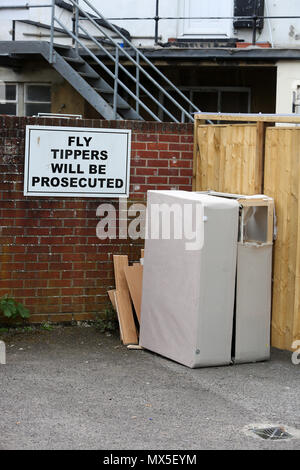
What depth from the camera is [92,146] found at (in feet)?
29.2

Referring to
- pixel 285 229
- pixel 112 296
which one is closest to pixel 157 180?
pixel 112 296

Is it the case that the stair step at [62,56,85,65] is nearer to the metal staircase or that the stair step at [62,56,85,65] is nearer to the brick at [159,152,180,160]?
the metal staircase

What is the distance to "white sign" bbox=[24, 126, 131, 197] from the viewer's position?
344 inches

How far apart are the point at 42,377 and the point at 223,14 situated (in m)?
10.6

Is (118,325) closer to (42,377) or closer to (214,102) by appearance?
(42,377)

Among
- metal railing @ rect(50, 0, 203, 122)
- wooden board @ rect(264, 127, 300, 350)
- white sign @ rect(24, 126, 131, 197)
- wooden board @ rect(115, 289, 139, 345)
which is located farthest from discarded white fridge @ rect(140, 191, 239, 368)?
metal railing @ rect(50, 0, 203, 122)

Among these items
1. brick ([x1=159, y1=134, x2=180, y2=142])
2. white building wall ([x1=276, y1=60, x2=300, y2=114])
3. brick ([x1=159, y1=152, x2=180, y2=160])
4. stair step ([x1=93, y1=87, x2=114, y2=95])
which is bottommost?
brick ([x1=159, y1=152, x2=180, y2=160])

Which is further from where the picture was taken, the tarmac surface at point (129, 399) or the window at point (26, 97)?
the window at point (26, 97)

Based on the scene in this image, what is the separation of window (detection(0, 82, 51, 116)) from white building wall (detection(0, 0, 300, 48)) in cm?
→ 102

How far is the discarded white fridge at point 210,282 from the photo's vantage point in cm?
740

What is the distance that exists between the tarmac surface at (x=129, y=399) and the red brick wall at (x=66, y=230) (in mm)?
539

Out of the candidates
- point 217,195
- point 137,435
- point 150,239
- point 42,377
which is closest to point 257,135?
point 217,195

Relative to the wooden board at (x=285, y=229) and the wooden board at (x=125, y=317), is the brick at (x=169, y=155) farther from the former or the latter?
the wooden board at (x=125, y=317)

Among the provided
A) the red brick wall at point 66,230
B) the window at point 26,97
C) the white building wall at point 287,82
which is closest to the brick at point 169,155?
the red brick wall at point 66,230
